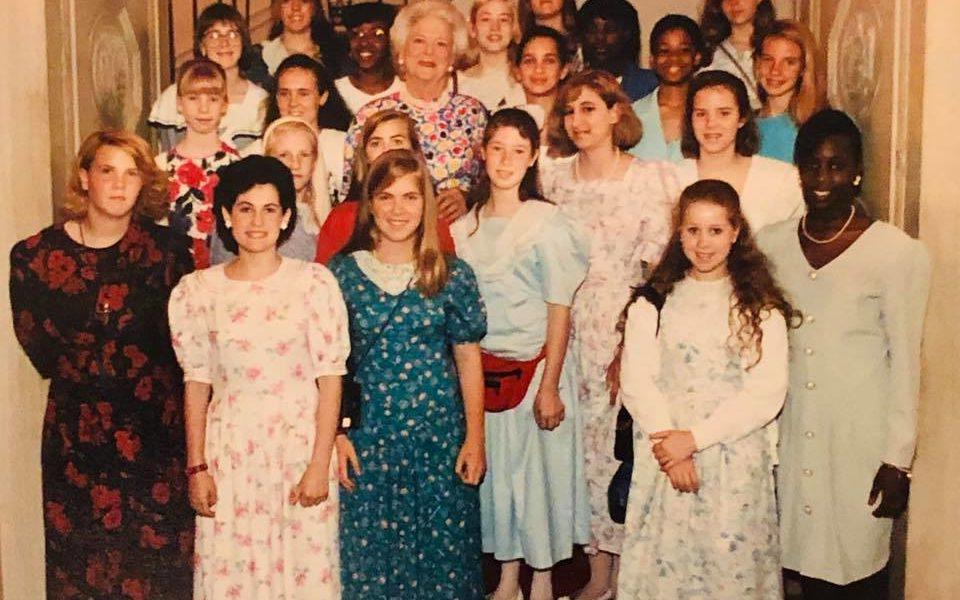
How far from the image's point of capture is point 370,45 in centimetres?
345

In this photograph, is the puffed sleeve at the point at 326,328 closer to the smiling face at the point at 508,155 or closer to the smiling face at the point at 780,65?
the smiling face at the point at 508,155

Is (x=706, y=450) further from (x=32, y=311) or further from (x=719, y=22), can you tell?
(x=32, y=311)

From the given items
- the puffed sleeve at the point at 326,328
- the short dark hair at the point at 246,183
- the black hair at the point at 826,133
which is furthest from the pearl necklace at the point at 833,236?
the short dark hair at the point at 246,183

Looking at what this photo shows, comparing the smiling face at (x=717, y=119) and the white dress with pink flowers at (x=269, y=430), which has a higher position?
the smiling face at (x=717, y=119)

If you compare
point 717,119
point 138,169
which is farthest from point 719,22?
point 138,169

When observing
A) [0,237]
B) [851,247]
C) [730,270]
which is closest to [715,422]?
[730,270]

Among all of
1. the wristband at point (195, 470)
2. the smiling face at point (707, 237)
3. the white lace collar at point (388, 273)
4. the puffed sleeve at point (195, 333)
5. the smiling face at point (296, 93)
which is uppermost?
the smiling face at point (296, 93)

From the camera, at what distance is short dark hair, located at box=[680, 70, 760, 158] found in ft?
10.3

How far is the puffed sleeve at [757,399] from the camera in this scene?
2.78 metres

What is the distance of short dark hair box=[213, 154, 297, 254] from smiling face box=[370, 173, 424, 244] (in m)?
0.21

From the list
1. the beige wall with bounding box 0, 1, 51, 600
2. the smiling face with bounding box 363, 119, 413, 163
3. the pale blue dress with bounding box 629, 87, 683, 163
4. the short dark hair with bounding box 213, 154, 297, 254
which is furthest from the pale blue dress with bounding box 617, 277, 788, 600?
the beige wall with bounding box 0, 1, 51, 600

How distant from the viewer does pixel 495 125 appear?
3.10 metres

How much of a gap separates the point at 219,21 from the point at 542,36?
92 cm

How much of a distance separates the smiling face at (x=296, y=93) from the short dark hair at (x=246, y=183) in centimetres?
50
